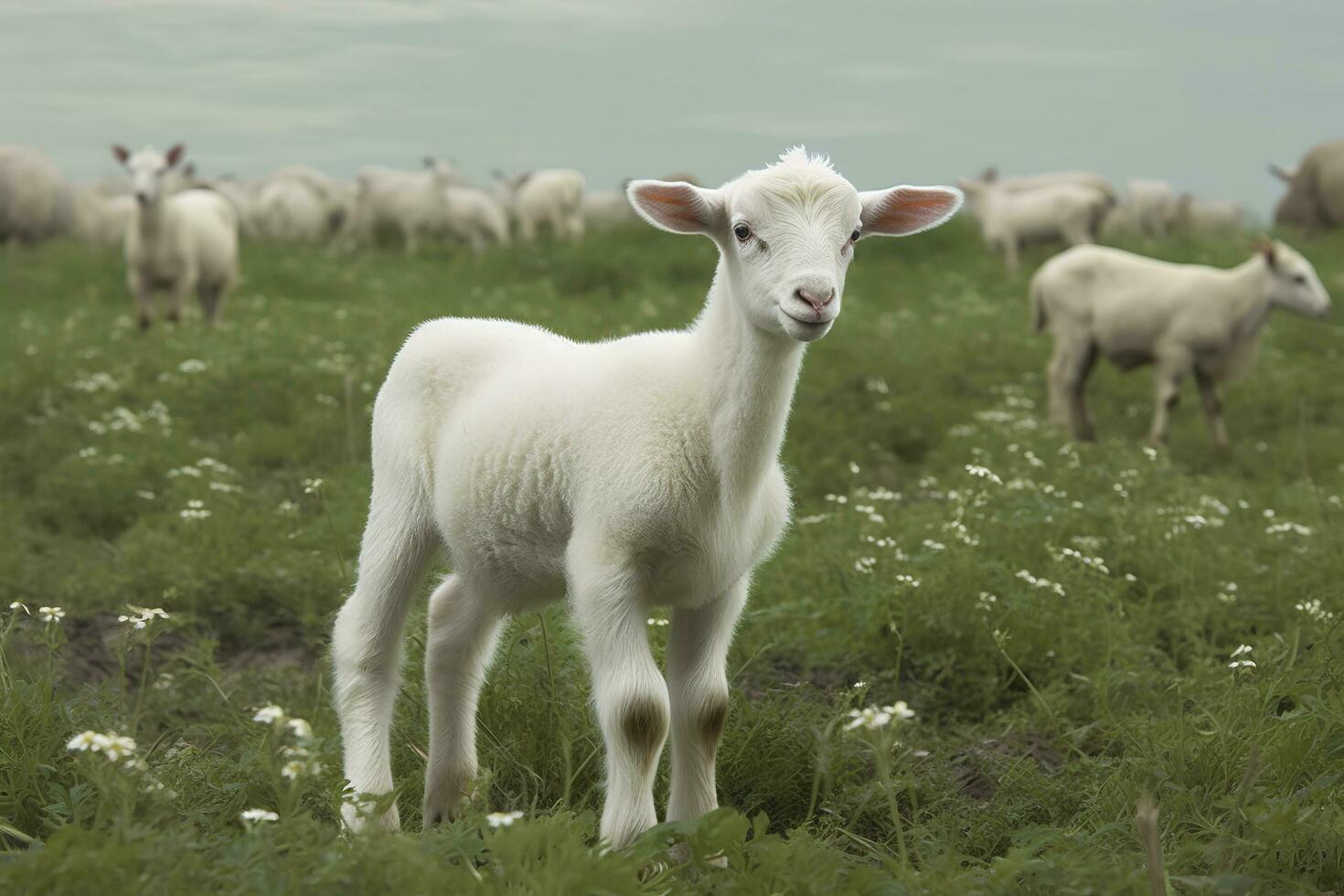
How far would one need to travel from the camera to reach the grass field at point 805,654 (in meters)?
3.24

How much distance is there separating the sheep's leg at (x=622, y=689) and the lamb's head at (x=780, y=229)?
0.77 meters

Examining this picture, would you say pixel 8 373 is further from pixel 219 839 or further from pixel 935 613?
pixel 219 839

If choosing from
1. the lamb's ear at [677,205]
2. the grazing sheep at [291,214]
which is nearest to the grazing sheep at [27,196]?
the grazing sheep at [291,214]

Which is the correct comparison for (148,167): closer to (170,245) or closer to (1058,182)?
(170,245)

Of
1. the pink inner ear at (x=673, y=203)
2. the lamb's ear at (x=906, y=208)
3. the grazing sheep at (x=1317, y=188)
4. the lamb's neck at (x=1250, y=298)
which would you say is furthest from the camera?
the grazing sheep at (x=1317, y=188)

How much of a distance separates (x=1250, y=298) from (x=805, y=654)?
26.0ft

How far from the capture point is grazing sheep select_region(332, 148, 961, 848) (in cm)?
368

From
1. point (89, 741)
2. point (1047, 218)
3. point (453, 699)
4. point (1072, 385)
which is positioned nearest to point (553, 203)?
point (1047, 218)

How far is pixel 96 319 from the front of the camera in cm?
1602

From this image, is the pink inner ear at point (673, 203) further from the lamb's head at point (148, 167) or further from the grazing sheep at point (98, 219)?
the grazing sheep at point (98, 219)

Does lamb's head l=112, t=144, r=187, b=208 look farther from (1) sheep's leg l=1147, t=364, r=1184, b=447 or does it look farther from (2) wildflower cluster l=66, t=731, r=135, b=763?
(2) wildflower cluster l=66, t=731, r=135, b=763

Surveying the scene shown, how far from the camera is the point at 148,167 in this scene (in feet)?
53.0

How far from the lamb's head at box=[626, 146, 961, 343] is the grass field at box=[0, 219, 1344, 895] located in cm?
106

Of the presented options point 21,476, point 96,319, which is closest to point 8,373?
point 21,476
